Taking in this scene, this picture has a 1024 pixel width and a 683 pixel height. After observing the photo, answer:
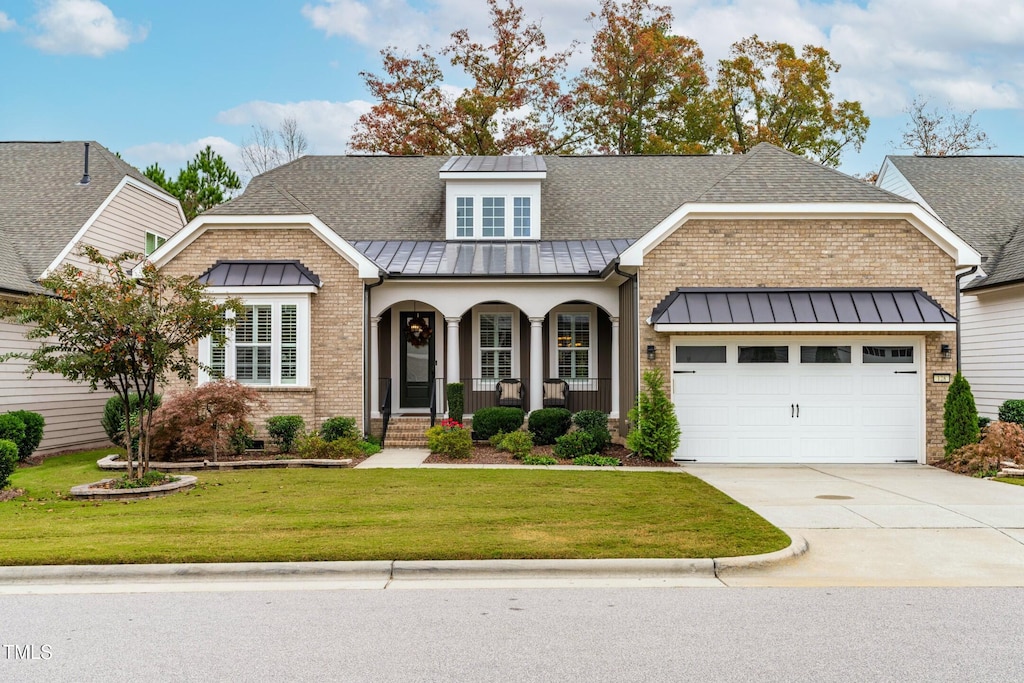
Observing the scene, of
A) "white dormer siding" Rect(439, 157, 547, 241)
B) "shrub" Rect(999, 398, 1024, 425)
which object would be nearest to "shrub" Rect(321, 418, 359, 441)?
"white dormer siding" Rect(439, 157, 547, 241)

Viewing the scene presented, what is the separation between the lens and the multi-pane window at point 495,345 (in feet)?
64.7

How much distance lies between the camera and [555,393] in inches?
730

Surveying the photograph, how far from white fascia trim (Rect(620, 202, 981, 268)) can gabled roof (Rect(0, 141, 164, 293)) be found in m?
12.0

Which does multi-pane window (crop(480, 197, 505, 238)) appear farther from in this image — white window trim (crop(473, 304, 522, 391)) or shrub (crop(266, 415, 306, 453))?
shrub (crop(266, 415, 306, 453))

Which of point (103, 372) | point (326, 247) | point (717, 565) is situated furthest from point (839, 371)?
point (103, 372)

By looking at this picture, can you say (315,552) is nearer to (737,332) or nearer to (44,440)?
(737,332)

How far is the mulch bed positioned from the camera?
49.6ft

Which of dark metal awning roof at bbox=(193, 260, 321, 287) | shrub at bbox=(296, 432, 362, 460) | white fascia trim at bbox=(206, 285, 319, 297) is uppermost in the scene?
dark metal awning roof at bbox=(193, 260, 321, 287)

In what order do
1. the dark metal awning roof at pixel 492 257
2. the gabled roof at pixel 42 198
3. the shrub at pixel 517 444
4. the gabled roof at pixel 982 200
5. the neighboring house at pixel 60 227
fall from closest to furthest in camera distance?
the shrub at pixel 517 444 → the neighboring house at pixel 60 227 → the gabled roof at pixel 42 198 → the dark metal awning roof at pixel 492 257 → the gabled roof at pixel 982 200

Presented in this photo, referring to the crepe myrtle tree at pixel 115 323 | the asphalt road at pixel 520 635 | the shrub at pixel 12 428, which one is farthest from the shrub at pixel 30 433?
the asphalt road at pixel 520 635

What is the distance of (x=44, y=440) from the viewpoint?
56.0 ft

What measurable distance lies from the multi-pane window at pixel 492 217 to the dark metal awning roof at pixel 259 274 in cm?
524

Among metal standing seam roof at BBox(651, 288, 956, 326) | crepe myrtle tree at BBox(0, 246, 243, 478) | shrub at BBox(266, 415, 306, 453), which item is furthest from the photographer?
shrub at BBox(266, 415, 306, 453)

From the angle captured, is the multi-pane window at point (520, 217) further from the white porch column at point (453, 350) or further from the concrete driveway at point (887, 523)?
the concrete driveway at point (887, 523)
